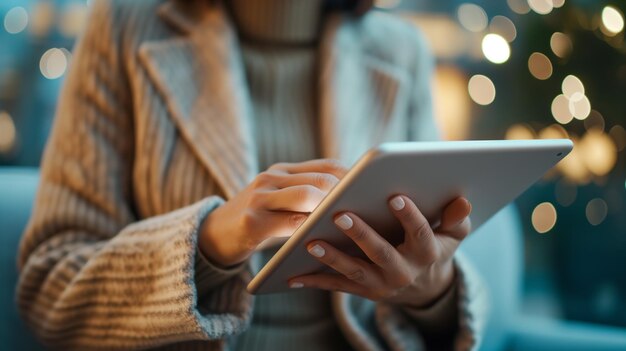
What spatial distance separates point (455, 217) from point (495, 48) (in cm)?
190

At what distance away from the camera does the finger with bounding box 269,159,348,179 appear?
579 millimetres

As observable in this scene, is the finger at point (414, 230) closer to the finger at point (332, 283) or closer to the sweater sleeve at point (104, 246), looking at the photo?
the finger at point (332, 283)

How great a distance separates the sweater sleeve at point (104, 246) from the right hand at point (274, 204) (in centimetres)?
5

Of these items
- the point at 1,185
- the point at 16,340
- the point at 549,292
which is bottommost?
the point at 549,292

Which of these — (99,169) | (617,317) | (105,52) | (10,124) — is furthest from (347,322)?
(617,317)

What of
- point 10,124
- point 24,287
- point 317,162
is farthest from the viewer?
point 10,124

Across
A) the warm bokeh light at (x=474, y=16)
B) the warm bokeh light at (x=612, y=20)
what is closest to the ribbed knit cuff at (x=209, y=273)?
the warm bokeh light at (x=612, y=20)

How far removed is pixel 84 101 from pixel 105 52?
72 mm

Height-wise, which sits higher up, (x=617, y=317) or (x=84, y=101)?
(x=84, y=101)

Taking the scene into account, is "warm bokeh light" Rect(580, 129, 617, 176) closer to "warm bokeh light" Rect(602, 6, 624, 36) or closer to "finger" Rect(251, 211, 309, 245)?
"warm bokeh light" Rect(602, 6, 624, 36)

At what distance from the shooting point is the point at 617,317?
74.8 inches

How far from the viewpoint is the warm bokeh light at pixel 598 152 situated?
6.33 ft

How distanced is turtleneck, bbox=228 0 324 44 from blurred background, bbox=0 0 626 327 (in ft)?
2.25

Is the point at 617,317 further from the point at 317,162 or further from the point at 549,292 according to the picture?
the point at 317,162
